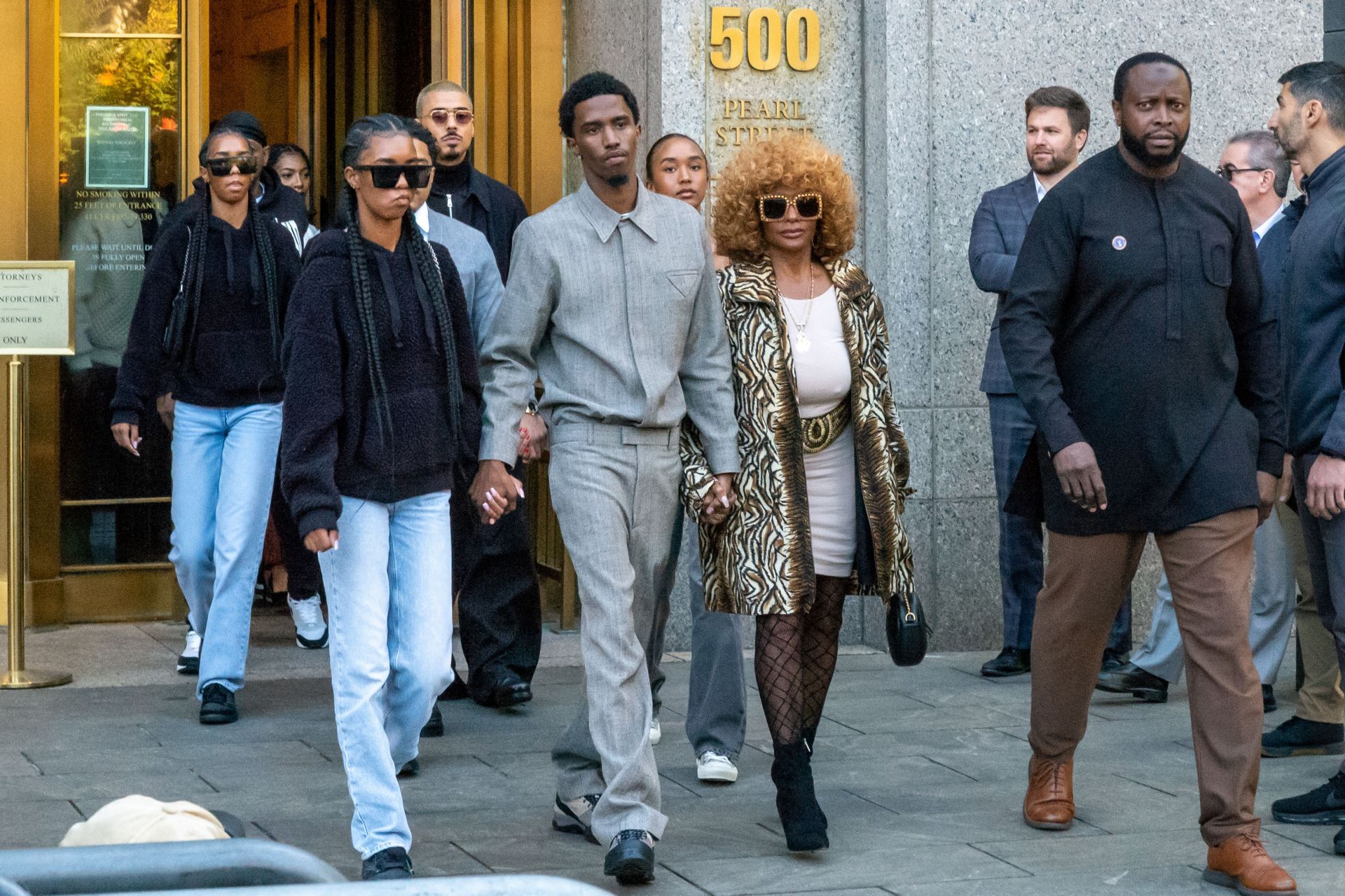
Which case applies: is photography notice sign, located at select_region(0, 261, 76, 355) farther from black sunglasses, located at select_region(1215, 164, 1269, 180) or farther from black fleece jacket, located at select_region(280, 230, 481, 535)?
black sunglasses, located at select_region(1215, 164, 1269, 180)

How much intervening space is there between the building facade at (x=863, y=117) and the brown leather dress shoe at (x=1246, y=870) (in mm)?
3433

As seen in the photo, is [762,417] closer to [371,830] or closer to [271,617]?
[371,830]

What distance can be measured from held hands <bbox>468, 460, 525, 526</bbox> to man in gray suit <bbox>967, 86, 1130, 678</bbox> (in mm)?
3067

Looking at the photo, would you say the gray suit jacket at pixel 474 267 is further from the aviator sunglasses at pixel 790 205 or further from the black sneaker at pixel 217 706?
the black sneaker at pixel 217 706

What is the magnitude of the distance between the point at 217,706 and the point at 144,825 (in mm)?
4401

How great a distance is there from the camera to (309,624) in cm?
848

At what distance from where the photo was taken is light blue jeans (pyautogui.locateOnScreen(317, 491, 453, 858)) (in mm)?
4715

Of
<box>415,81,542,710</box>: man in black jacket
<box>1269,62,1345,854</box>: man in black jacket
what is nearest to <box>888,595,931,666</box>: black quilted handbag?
<box>1269,62,1345,854</box>: man in black jacket

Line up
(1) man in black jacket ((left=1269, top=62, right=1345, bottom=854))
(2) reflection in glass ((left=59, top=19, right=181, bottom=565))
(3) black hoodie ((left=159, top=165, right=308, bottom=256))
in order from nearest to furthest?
(1) man in black jacket ((left=1269, top=62, right=1345, bottom=854)), (3) black hoodie ((left=159, top=165, right=308, bottom=256)), (2) reflection in glass ((left=59, top=19, right=181, bottom=565))

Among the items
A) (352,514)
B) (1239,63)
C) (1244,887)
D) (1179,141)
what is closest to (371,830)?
(352,514)

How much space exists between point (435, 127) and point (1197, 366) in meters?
3.32

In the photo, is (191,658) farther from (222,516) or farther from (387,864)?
(387,864)

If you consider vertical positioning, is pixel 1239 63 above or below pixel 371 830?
above

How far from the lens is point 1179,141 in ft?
16.7
